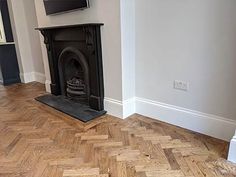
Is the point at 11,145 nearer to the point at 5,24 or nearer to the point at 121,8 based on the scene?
the point at 121,8

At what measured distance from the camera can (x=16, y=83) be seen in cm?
424

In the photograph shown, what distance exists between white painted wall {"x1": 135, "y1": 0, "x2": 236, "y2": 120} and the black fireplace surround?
1.73 ft

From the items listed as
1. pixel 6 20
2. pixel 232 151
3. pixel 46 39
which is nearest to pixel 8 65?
pixel 6 20

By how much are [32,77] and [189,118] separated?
3.43 m

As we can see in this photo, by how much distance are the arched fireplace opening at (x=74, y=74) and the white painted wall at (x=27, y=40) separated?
123 cm

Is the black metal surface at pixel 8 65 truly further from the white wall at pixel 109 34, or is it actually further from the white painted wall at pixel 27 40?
the white wall at pixel 109 34

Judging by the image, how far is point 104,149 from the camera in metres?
1.87

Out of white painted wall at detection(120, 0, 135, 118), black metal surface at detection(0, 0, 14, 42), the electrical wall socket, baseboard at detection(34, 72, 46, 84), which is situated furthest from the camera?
baseboard at detection(34, 72, 46, 84)

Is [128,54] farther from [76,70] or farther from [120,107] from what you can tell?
[76,70]

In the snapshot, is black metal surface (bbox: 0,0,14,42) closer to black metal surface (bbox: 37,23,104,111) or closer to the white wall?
black metal surface (bbox: 37,23,104,111)

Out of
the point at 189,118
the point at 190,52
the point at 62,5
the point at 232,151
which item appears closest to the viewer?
the point at 232,151

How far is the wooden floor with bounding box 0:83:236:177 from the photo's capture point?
1583mm

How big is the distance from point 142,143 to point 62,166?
75cm

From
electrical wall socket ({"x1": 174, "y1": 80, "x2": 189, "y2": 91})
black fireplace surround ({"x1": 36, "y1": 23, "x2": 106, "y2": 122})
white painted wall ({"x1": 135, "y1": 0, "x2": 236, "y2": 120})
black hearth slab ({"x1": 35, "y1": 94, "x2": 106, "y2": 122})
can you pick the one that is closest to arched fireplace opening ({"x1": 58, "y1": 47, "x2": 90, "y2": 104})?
black fireplace surround ({"x1": 36, "y1": 23, "x2": 106, "y2": 122})
